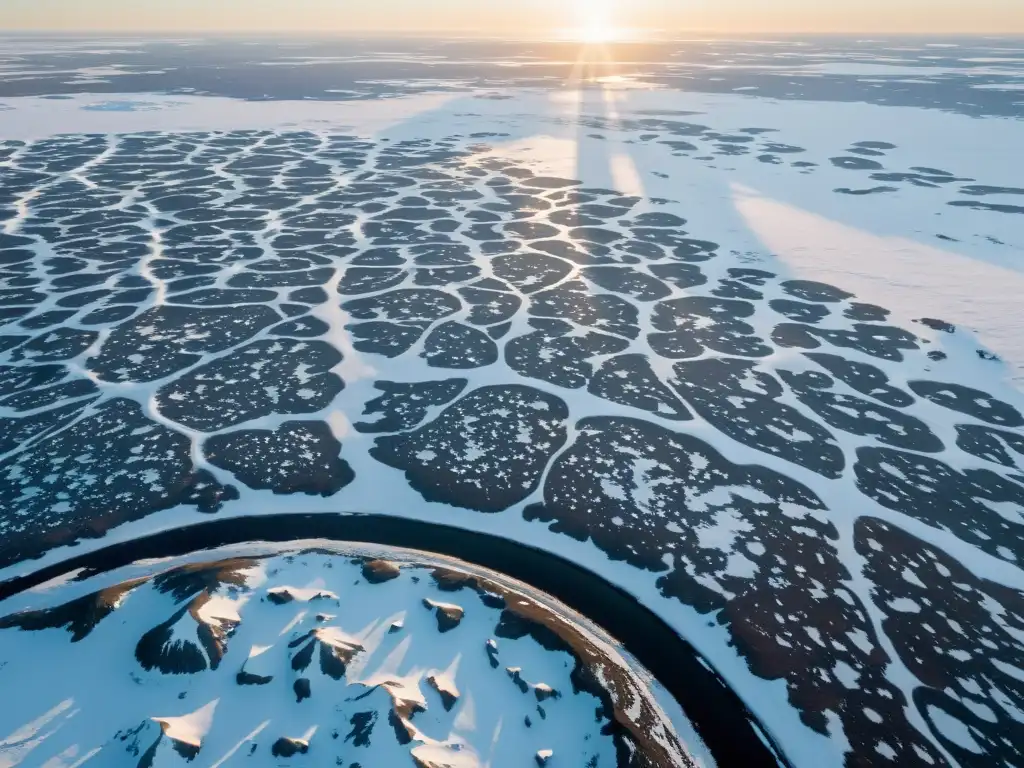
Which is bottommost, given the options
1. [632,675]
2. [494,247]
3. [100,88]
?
[100,88]

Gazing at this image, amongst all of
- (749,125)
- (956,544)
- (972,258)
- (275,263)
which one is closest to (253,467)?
(275,263)

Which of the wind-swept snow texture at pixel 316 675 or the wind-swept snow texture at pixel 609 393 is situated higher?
the wind-swept snow texture at pixel 316 675

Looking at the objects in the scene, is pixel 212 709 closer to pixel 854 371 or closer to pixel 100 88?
pixel 854 371

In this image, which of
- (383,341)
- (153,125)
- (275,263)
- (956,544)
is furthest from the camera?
(153,125)

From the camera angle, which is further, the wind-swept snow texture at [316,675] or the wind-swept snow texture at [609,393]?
the wind-swept snow texture at [609,393]

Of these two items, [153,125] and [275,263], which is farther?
[153,125]
